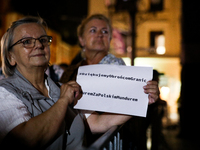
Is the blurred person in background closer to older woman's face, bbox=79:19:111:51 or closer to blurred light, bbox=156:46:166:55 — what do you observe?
older woman's face, bbox=79:19:111:51

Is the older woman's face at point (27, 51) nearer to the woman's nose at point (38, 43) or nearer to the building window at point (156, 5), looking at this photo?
the woman's nose at point (38, 43)

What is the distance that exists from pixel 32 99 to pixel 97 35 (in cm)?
125

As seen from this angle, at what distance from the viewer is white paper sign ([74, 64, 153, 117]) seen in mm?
1617

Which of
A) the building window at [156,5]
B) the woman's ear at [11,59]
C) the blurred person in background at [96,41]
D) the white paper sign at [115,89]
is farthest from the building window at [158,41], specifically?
the woman's ear at [11,59]

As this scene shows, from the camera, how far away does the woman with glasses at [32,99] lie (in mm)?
1295

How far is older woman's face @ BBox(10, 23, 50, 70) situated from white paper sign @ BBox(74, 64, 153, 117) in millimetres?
356

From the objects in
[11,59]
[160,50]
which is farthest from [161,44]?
[11,59]

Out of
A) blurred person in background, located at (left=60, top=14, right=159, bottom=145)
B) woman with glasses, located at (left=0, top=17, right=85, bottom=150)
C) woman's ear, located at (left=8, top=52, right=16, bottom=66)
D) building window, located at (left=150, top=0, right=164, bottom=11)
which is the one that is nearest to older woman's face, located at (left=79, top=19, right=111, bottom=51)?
blurred person in background, located at (left=60, top=14, right=159, bottom=145)

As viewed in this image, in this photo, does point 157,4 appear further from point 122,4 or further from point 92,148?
point 92,148

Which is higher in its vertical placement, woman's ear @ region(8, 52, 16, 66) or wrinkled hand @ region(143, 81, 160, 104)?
woman's ear @ region(8, 52, 16, 66)

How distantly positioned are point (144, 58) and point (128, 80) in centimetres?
1524

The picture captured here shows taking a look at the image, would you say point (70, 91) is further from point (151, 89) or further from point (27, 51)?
point (151, 89)

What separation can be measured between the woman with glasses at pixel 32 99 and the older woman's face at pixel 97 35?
76 centimetres

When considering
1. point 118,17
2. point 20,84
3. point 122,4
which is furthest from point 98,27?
point 118,17
